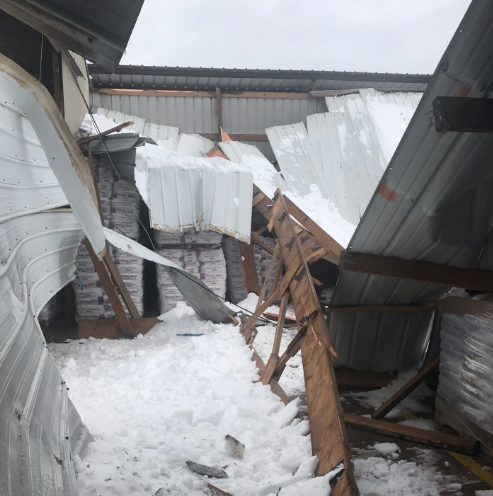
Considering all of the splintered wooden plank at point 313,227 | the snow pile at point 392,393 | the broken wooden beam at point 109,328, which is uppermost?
the splintered wooden plank at point 313,227

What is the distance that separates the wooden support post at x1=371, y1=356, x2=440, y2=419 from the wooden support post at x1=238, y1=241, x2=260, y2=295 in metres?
3.72

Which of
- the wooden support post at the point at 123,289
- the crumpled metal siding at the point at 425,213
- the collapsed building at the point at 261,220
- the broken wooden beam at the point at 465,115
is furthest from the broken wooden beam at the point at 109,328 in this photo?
the broken wooden beam at the point at 465,115

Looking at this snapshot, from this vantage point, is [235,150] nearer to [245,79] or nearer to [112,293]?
[245,79]

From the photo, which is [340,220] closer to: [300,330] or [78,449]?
[300,330]

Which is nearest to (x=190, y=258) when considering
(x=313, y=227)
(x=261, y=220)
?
(x=261, y=220)

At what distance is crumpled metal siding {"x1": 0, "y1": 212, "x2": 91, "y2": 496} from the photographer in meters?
1.37

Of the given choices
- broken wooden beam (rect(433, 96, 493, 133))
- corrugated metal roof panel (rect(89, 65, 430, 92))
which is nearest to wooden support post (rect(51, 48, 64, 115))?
corrugated metal roof panel (rect(89, 65, 430, 92))

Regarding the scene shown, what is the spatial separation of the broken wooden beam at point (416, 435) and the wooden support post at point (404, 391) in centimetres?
25

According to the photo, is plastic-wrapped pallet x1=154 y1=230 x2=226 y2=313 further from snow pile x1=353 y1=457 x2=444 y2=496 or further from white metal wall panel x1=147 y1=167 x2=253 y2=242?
snow pile x1=353 y1=457 x2=444 y2=496

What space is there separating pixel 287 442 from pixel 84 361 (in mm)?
3160

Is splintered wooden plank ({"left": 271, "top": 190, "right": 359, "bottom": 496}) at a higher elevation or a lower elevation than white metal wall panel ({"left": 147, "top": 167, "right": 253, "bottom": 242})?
lower

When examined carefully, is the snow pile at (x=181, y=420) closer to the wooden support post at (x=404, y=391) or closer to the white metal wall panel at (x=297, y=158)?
the wooden support post at (x=404, y=391)

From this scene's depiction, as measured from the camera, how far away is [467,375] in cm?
369

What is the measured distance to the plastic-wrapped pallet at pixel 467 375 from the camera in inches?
137
